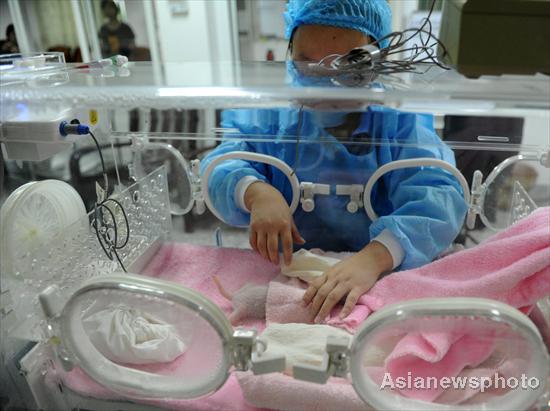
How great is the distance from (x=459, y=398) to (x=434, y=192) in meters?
0.38

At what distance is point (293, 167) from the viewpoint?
86 centimetres

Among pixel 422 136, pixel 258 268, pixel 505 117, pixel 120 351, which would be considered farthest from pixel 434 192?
pixel 120 351

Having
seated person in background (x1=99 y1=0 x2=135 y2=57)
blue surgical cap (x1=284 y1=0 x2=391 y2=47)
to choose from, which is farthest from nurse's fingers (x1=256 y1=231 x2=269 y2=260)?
seated person in background (x1=99 y1=0 x2=135 y2=57)

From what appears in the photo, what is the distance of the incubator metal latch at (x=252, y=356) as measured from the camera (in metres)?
0.51

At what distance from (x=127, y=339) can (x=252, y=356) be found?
196mm

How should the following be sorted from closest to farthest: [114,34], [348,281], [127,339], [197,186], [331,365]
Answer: [331,365], [127,339], [348,281], [197,186], [114,34]

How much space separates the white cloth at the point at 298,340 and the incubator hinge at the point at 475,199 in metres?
0.40

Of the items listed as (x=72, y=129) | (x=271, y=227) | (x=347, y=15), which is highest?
(x=347, y=15)

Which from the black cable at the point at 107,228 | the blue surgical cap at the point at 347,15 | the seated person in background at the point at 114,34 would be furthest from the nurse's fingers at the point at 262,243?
the seated person in background at the point at 114,34

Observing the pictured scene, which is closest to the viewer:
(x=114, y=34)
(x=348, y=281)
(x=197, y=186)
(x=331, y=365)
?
(x=331, y=365)

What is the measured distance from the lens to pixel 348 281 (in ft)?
2.32

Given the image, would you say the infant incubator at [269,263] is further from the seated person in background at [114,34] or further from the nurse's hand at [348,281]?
the seated person in background at [114,34]

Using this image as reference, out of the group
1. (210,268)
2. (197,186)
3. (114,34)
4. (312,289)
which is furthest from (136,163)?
(114,34)

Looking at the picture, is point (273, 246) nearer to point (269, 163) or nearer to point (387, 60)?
point (269, 163)
